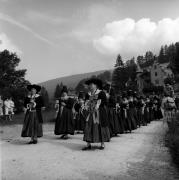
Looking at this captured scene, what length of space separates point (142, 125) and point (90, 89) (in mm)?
9615

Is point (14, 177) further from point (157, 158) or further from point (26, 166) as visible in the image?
point (157, 158)

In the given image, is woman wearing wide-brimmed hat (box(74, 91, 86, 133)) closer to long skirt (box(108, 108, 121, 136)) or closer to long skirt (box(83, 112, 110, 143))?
long skirt (box(108, 108, 121, 136))

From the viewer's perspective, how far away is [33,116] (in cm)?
1005

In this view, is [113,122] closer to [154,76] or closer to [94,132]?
[94,132]

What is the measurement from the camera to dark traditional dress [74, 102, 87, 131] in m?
13.8

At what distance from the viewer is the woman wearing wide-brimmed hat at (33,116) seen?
9852 millimetres

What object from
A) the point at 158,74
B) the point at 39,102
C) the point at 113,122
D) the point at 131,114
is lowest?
the point at 113,122

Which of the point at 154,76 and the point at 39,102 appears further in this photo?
the point at 154,76

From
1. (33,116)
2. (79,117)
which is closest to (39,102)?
(33,116)

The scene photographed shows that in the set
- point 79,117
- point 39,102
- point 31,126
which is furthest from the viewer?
point 79,117

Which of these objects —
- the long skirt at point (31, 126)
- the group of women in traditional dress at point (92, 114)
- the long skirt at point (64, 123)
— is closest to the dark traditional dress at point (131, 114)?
the group of women in traditional dress at point (92, 114)

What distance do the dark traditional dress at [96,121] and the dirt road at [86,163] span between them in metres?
0.38

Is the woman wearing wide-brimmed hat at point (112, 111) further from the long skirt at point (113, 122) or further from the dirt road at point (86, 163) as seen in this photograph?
the dirt road at point (86, 163)

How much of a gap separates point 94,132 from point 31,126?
2482 millimetres
